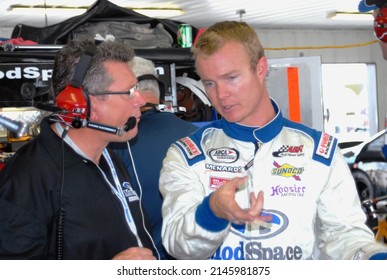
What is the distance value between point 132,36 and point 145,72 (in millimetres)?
1167

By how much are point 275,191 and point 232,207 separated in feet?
1.16

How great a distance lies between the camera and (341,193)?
166cm

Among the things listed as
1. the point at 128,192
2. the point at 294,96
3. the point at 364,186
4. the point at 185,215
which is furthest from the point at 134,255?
the point at 364,186

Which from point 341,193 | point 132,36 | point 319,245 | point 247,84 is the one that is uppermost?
point 132,36

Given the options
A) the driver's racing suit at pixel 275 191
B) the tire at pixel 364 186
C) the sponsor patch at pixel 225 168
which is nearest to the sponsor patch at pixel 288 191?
the driver's racing suit at pixel 275 191

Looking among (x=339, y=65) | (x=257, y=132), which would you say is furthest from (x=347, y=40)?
(x=257, y=132)

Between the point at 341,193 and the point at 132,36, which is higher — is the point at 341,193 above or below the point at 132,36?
below

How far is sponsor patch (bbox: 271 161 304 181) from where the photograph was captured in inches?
66.4

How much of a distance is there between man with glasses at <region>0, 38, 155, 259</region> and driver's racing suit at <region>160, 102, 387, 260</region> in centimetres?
20

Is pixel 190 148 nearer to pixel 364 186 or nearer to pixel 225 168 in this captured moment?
pixel 225 168

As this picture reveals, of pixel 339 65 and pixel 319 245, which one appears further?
pixel 339 65

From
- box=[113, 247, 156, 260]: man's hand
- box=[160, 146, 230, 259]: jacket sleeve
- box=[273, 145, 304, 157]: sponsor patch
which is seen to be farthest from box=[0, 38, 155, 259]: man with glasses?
box=[273, 145, 304, 157]: sponsor patch
